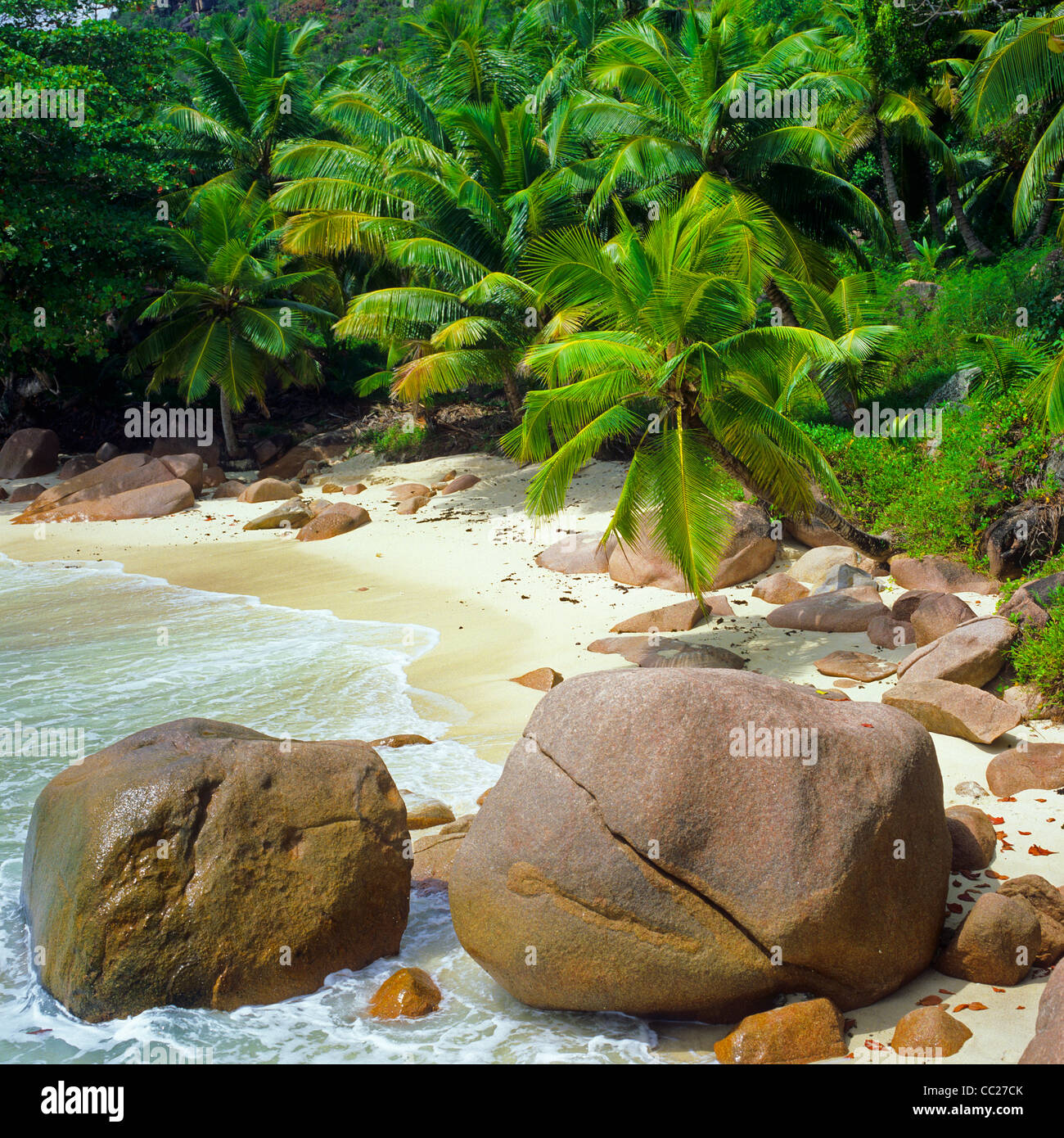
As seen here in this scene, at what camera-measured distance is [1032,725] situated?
8.78 m

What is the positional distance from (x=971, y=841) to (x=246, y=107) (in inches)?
1168

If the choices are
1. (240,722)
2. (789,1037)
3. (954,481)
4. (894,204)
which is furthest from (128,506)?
(789,1037)

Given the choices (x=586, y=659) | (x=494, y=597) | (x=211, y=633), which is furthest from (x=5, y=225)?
(x=586, y=659)

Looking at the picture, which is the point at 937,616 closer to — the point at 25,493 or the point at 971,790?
the point at 971,790

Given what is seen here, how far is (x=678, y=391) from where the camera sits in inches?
442

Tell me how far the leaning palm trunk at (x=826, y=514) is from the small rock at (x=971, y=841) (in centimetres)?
559

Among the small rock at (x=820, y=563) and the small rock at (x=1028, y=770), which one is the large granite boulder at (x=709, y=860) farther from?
the small rock at (x=820, y=563)

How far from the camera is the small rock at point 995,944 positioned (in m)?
5.53

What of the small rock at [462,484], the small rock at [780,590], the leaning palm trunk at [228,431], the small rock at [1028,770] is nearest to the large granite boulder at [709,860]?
the small rock at [1028,770]

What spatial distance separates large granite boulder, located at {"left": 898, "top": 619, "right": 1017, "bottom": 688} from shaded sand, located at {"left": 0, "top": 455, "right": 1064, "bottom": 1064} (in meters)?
0.49
